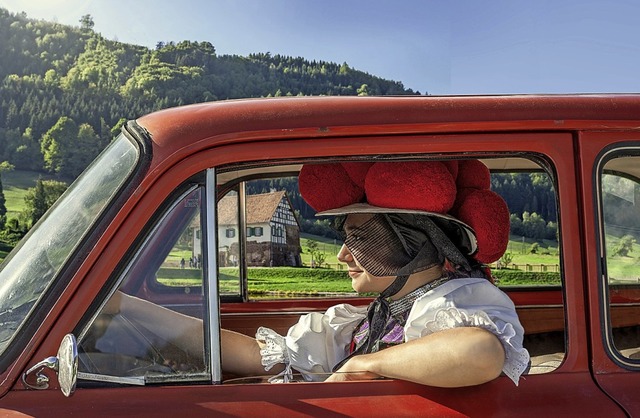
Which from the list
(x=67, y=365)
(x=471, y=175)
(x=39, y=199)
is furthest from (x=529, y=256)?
(x=39, y=199)

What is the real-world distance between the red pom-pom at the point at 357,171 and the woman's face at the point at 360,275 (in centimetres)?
11

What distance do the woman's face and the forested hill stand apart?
69.8 metres

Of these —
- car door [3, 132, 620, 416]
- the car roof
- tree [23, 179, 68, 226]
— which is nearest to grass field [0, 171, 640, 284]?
car door [3, 132, 620, 416]

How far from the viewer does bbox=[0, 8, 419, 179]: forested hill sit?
81375mm

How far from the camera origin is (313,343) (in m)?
2.51

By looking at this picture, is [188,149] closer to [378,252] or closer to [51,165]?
[378,252]

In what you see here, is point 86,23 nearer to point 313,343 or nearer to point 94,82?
point 94,82

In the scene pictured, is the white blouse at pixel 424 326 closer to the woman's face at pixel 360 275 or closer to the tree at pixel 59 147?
the woman's face at pixel 360 275

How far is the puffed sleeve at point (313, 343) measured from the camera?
2445mm

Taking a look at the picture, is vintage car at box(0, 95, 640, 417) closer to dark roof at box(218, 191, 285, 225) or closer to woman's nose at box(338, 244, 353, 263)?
woman's nose at box(338, 244, 353, 263)

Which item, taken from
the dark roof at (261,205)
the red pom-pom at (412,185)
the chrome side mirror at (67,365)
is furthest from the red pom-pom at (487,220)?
the chrome side mirror at (67,365)

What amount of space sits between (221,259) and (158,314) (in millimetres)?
221

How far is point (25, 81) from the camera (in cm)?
9712

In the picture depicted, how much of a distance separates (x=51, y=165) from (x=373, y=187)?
82290 mm
